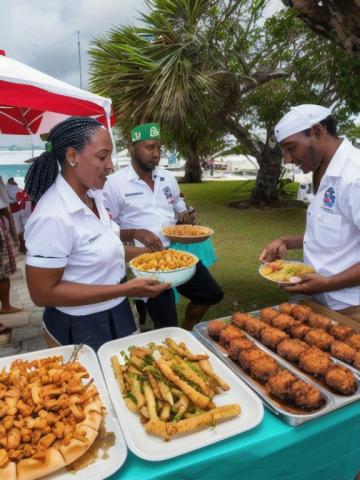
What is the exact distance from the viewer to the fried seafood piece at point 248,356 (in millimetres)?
1536

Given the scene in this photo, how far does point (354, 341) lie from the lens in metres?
1.65

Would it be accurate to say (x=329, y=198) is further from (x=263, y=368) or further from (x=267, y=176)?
(x=267, y=176)

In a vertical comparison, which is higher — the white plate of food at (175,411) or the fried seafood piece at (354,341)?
the fried seafood piece at (354,341)

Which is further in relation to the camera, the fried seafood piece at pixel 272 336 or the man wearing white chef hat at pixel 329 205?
the man wearing white chef hat at pixel 329 205

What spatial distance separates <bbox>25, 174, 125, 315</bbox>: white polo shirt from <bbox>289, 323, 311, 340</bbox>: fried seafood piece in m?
0.89

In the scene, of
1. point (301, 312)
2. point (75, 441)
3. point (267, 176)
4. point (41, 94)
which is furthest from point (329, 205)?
point (267, 176)

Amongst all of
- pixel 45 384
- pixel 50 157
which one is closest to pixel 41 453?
Result: pixel 45 384

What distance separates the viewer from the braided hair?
1.78 metres

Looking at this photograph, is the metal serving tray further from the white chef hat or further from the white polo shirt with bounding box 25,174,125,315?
the white chef hat

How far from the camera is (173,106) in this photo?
814cm

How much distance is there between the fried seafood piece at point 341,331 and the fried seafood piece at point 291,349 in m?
0.18

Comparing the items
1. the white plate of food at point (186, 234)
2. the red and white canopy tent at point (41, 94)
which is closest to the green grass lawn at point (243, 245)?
the white plate of food at point (186, 234)

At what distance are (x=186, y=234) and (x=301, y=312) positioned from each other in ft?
4.12

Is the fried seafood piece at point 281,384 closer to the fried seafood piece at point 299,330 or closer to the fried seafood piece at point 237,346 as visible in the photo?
the fried seafood piece at point 237,346
